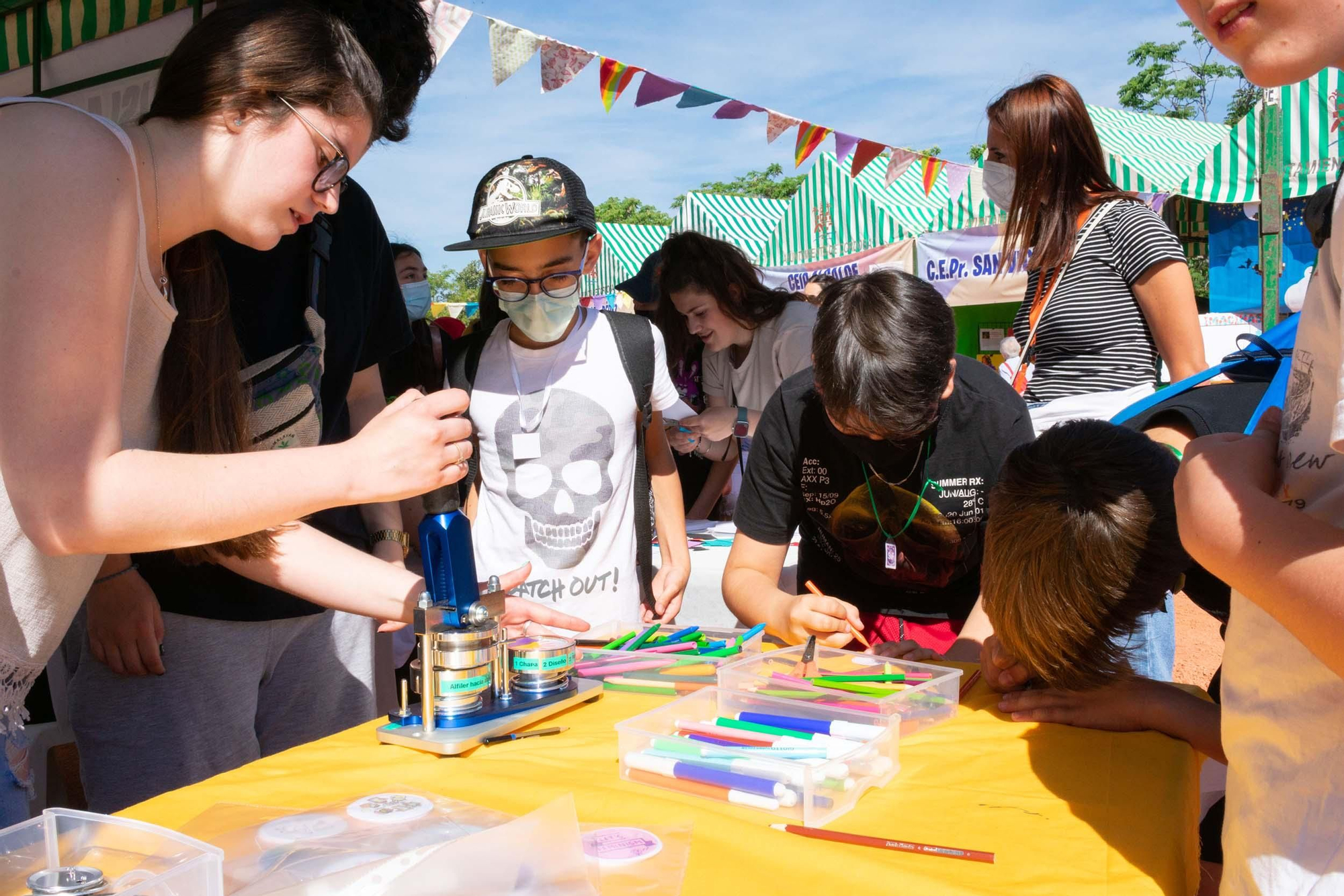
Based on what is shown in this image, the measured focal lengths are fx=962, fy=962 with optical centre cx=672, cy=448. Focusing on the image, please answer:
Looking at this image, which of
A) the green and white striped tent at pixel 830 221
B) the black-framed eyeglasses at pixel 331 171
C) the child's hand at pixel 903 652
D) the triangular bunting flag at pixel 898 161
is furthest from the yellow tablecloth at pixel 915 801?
the green and white striped tent at pixel 830 221

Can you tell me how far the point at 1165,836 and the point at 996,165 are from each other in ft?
6.92

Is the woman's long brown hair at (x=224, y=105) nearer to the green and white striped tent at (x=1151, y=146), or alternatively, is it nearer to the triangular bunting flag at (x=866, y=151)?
the triangular bunting flag at (x=866, y=151)

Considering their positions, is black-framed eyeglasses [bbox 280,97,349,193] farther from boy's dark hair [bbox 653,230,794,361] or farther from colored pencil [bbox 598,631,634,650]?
boy's dark hair [bbox 653,230,794,361]

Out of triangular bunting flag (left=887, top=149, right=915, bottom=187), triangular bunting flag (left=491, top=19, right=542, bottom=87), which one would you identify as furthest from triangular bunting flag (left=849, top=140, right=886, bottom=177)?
triangular bunting flag (left=491, top=19, right=542, bottom=87)

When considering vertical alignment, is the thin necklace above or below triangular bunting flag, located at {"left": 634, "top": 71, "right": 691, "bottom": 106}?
below

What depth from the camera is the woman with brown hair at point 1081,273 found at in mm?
2107

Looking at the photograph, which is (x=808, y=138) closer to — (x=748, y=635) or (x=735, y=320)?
(x=735, y=320)

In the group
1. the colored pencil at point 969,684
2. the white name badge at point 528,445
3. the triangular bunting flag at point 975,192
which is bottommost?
the colored pencil at point 969,684

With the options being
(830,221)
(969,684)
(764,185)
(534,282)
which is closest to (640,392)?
(534,282)

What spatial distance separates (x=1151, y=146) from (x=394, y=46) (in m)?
9.34

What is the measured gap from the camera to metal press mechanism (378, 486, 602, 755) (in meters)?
1.10

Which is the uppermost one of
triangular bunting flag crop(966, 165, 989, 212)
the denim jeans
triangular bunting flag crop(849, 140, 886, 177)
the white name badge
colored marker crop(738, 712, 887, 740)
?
triangular bunting flag crop(966, 165, 989, 212)

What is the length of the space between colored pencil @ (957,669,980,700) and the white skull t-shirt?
0.87 metres

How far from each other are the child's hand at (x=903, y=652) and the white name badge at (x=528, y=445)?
0.87 m
